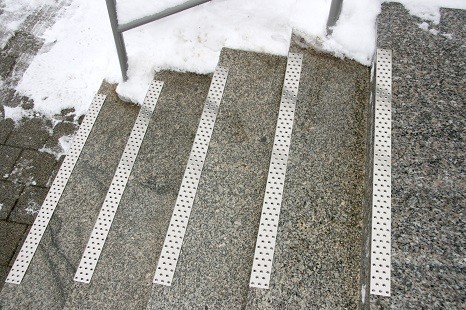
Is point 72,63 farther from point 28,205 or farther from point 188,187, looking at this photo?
point 188,187

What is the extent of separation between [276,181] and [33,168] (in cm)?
175

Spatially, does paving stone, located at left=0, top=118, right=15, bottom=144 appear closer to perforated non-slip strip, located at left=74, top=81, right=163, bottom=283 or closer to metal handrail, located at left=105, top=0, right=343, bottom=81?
metal handrail, located at left=105, top=0, right=343, bottom=81

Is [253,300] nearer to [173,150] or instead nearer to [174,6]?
[173,150]

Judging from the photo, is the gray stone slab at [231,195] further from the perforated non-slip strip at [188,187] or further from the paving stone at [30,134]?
the paving stone at [30,134]

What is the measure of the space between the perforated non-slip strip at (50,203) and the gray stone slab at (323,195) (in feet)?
4.15

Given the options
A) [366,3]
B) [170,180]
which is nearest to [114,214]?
[170,180]

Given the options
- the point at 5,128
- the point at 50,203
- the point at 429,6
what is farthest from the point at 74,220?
the point at 429,6

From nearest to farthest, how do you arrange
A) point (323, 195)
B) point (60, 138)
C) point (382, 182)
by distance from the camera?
point (382, 182) → point (323, 195) → point (60, 138)

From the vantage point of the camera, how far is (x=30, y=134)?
3178 mm

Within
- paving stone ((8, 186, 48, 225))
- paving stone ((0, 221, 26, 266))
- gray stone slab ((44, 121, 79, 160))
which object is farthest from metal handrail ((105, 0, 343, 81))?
paving stone ((0, 221, 26, 266))

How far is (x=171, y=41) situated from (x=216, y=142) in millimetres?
934

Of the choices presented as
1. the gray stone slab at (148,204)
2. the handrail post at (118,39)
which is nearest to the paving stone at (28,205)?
the gray stone slab at (148,204)

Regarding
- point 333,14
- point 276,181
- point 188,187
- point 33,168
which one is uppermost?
point 333,14

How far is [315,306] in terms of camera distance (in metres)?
1.82
